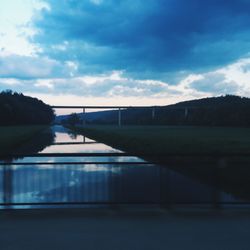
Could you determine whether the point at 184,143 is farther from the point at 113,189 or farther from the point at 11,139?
the point at 113,189

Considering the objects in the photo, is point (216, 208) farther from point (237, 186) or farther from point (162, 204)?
point (237, 186)

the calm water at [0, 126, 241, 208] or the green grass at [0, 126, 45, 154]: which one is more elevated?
the green grass at [0, 126, 45, 154]

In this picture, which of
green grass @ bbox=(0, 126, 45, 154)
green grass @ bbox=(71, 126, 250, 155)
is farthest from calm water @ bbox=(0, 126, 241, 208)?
green grass @ bbox=(0, 126, 45, 154)

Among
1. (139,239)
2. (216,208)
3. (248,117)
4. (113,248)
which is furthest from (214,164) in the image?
(248,117)

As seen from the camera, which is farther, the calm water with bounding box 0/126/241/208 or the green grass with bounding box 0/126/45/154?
the green grass with bounding box 0/126/45/154

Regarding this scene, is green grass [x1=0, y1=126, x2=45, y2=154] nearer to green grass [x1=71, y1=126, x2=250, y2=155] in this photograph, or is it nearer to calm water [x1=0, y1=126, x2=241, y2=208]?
green grass [x1=71, y1=126, x2=250, y2=155]

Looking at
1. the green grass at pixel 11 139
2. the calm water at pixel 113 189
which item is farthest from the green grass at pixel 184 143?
the green grass at pixel 11 139

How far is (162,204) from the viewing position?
8.75 m

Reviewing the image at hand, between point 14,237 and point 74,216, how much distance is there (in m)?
1.60

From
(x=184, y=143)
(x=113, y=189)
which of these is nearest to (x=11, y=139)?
(x=184, y=143)

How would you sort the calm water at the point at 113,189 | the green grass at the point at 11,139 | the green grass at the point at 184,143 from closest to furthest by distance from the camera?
the calm water at the point at 113,189, the green grass at the point at 184,143, the green grass at the point at 11,139

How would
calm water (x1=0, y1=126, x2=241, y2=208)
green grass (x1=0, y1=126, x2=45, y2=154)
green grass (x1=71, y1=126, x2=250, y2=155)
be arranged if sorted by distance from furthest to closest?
green grass (x1=0, y1=126, x2=45, y2=154), green grass (x1=71, y1=126, x2=250, y2=155), calm water (x1=0, y1=126, x2=241, y2=208)

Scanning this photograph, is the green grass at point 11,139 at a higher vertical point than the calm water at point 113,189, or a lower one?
higher

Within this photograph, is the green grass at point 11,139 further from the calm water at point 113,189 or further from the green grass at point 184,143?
the calm water at point 113,189
